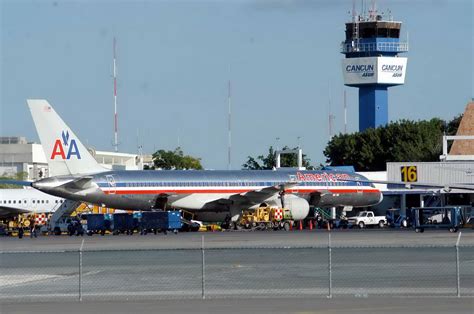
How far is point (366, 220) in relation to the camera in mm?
86188

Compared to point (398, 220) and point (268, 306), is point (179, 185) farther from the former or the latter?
point (268, 306)

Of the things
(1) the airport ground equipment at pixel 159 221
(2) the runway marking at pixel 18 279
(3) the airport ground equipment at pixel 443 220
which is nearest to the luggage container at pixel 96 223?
(1) the airport ground equipment at pixel 159 221

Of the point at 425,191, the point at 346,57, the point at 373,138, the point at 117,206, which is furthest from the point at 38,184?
the point at 346,57

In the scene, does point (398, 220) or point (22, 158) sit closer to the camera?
point (398, 220)

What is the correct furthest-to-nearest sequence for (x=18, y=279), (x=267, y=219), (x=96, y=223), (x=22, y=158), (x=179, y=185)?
(x=22, y=158), (x=267, y=219), (x=179, y=185), (x=96, y=223), (x=18, y=279)

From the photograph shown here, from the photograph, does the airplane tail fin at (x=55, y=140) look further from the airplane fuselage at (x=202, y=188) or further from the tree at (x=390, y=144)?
the tree at (x=390, y=144)

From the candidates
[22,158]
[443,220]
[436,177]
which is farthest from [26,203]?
[22,158]

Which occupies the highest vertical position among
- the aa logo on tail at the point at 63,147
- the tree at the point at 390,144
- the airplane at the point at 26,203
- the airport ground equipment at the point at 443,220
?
the tree at the point at 390,144

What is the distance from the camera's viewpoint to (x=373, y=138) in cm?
13212

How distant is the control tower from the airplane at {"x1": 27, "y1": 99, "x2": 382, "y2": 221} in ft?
239

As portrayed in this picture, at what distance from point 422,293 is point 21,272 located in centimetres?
1462

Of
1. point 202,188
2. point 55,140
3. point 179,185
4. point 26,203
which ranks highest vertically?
point 55,140

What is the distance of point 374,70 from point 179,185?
272 ft

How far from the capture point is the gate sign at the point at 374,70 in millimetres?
155875
